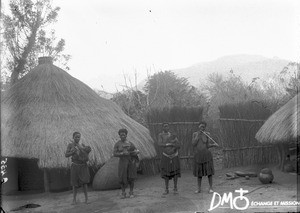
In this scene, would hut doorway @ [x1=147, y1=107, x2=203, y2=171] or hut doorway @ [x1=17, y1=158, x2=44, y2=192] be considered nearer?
hut doorway @ [x1=17, y1=158, x2=44, y2=192]

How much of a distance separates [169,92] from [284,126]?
11471 millimetres

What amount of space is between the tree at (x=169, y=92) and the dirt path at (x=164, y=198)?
9.57 metres

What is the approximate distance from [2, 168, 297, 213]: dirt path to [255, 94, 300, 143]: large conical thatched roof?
2.71 ft

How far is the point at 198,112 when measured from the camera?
37.9 ft

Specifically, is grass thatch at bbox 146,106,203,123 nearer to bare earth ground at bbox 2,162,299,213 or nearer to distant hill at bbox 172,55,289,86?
bare earth ground at bbox 2,162,299,213

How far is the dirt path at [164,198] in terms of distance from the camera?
22.5 feet

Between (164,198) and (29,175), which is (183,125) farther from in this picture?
(29,175)

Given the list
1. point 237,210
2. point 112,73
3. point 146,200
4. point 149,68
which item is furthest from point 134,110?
point 112,73

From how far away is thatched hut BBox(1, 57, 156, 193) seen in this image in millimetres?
9428

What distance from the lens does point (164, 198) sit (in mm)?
7812

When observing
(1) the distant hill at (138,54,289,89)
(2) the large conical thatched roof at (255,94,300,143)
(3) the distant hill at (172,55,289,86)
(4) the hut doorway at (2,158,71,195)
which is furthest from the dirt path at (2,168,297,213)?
(3) the distant hill at (172,55,289,86)

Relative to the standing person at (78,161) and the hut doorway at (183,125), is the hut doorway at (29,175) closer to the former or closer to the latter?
the standing person at (78,161)

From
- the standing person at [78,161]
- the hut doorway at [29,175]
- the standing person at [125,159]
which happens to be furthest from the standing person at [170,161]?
the hut doorway at [29,175]

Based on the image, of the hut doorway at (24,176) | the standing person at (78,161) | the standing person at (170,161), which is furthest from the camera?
the hut doorway at (24,176)
